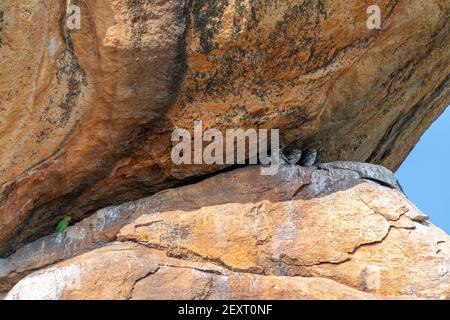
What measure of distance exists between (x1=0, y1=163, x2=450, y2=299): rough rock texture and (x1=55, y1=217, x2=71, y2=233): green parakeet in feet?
0.55

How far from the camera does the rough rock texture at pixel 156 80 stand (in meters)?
7.49

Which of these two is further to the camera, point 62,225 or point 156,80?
point 62,225

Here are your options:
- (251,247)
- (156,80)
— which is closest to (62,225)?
(156,80)

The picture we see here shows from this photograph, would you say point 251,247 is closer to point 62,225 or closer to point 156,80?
point 156,80

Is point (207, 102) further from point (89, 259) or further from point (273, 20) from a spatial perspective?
point (89, 259)

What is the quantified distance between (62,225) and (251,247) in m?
2.33

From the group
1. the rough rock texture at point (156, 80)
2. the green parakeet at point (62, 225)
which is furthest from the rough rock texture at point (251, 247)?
the rough rock texture at point (156, 80)

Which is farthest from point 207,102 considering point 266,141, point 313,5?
point 313,5

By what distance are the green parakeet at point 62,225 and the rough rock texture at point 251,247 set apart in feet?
0.55

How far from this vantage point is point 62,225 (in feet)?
27.6

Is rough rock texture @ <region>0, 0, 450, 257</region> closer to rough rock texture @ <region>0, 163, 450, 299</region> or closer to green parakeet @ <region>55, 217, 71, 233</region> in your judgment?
green parakeet @ <region>55, 217, 71, 233</region>

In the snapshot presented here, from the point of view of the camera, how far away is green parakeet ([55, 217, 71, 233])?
8390 millimetres

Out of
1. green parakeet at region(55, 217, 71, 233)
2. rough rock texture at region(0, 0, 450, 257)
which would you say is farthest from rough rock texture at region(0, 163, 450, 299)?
rough rock texture at region(0, 0, 450, 257)

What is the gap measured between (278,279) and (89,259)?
2016 mm
